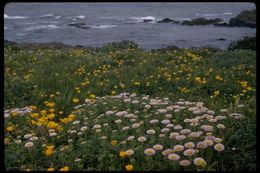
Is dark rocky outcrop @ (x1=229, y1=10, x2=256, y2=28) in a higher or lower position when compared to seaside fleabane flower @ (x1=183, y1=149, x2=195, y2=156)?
higher

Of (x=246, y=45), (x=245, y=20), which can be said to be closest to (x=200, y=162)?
(x=246, y=45)

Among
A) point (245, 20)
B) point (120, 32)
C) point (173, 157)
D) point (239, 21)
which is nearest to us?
point (173, 157)

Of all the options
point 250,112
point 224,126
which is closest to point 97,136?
point 224,126

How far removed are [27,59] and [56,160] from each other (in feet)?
22.9

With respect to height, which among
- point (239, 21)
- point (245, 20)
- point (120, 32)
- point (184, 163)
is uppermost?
point (245, 20)

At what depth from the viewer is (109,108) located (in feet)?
19.8

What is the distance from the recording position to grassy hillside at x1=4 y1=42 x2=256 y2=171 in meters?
4.36

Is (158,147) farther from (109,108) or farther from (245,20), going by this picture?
(245,20)

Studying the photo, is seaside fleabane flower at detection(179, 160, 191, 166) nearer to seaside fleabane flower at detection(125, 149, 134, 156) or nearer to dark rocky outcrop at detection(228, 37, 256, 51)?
seaside fleabane flower at detection(125, 149, 134, 156)

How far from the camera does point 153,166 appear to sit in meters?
4.14

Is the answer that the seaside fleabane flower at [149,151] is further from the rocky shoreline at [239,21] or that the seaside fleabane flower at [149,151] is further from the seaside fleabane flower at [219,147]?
the rocky shoreline at [239,21]

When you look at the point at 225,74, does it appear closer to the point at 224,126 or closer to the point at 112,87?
the point at 112,87

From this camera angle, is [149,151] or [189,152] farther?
[149,151]

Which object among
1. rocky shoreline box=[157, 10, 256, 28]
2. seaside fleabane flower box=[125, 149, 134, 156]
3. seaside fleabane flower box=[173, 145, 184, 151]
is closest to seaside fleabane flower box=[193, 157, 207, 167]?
seaside fleabane flower box=[173, 145, 184, 151]
